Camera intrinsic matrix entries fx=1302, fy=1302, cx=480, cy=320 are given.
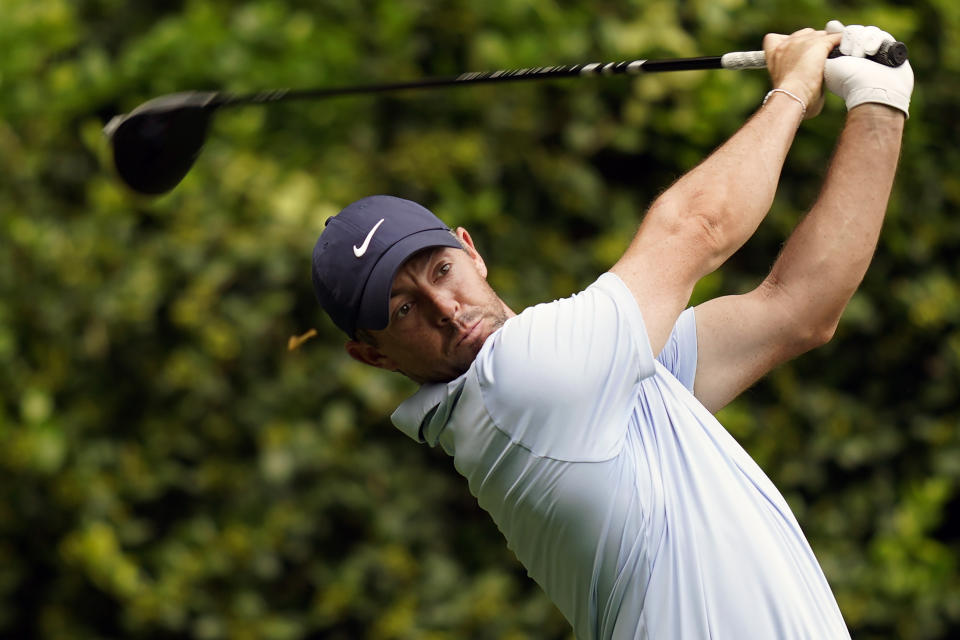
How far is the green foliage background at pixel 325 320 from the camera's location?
4000 mm

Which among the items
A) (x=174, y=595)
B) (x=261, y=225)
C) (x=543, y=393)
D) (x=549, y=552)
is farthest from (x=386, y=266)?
(x=174, y=595)

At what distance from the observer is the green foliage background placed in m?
4.00

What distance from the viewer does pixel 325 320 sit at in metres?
4.05

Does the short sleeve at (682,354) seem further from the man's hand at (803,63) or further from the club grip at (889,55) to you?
the club grip at (889,55)

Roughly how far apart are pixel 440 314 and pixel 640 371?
1.25 ft

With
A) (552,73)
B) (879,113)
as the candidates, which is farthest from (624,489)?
(552,73)

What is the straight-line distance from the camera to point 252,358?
4027 mm

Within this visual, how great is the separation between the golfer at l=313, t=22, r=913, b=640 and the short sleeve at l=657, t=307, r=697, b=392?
132 mm

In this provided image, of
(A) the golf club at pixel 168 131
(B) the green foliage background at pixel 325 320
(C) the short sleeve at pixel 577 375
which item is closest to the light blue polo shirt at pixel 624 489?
(C) the short sleeve at pixel 577 375

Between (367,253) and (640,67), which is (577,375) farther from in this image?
(640,67)

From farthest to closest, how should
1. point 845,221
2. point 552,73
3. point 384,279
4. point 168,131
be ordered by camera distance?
point 168,131 → point 552,73 → point 845,221 → point 384,279

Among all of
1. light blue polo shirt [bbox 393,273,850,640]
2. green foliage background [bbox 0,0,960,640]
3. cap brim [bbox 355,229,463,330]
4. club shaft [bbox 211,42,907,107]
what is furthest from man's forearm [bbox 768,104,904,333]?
green foliage background [bbox 0,0,960,640]

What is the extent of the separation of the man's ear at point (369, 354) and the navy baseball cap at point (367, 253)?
55 millimetres

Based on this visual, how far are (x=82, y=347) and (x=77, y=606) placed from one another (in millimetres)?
878
